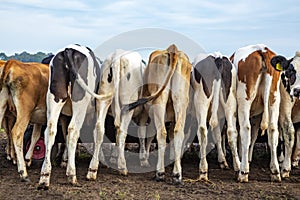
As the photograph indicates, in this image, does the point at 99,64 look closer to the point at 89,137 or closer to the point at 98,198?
the point at 89,137

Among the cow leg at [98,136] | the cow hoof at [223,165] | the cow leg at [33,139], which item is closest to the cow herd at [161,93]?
the cow leg at [98,136]

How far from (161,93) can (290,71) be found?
116 inches

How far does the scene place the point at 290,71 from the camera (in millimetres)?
10758

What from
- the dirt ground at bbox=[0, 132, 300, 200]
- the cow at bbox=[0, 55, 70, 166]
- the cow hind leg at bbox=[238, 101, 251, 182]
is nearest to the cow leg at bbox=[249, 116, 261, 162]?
the dirt ground at bbox=[0, 132, 300, 200]

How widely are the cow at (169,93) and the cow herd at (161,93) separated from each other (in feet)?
0.06

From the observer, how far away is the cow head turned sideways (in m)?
9.99

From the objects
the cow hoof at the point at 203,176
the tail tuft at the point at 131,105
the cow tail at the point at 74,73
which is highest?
the cow tail at the point at 74,73

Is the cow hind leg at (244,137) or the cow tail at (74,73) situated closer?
the cow tail at (74,73)

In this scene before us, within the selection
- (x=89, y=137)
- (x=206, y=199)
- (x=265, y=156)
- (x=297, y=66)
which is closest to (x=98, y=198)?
(x=206, y=199)

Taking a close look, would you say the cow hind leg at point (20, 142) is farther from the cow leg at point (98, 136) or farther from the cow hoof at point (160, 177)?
the cow hoof at point (160, 177)

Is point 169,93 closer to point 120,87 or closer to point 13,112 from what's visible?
point 120,87

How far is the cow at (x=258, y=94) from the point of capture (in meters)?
9.98

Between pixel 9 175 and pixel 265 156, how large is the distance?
6.65 m

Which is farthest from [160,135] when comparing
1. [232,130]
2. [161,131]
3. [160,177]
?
[232,130]
